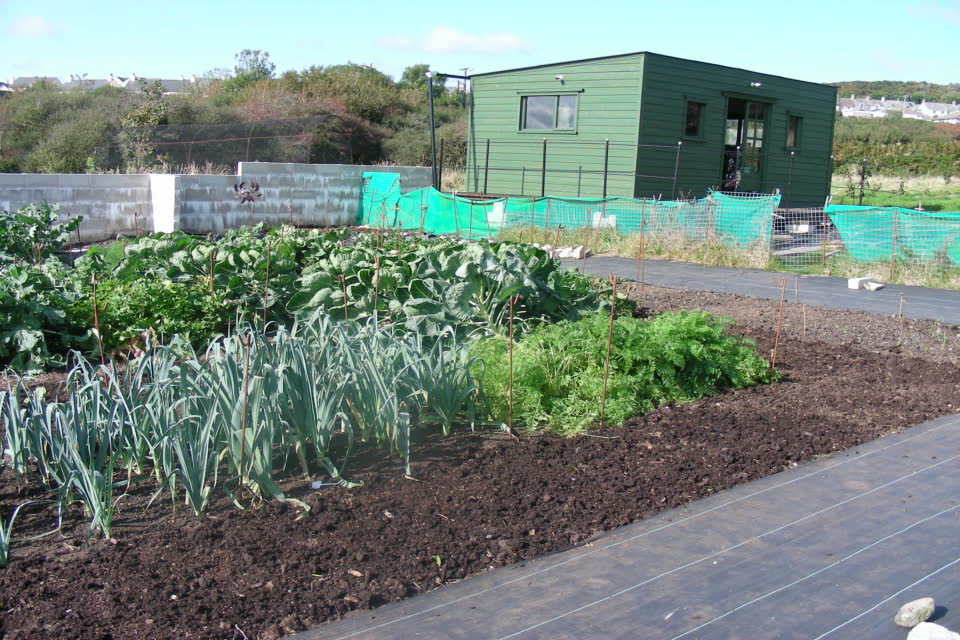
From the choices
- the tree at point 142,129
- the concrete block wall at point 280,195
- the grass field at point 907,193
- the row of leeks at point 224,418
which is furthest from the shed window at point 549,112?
the row of leeks at point 224,418

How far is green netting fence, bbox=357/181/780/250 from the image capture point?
1320 centimetres

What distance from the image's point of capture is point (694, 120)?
1723 cm

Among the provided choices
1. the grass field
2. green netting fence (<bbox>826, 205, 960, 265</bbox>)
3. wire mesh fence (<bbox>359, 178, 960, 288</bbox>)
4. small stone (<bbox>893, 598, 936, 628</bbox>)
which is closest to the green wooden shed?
wire mesh fence (<bbox>359, 178, 960, 288</bbox>)

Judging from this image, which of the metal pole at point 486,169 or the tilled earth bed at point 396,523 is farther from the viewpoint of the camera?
the metal pole at point 486,169

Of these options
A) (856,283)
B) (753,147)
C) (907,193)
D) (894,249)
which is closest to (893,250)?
(894,249)

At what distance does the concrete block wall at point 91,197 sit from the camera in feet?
41.7

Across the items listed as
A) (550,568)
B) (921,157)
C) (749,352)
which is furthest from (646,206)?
(921,157)

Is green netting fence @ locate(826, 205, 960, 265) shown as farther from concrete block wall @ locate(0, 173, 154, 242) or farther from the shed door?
concrete block wall @ locate(0, 173, 154, 242)

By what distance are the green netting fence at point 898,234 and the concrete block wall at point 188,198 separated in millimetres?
8152

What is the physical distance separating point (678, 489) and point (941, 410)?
2.34m

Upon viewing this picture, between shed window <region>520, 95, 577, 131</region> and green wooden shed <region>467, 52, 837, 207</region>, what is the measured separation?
2cm

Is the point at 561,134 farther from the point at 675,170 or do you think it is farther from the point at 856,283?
the point at 856,283

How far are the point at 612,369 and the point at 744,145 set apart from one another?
15113 mm

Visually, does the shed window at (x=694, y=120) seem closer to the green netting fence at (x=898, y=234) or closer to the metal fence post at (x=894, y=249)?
the green netting fence at (x=898, y=234)
